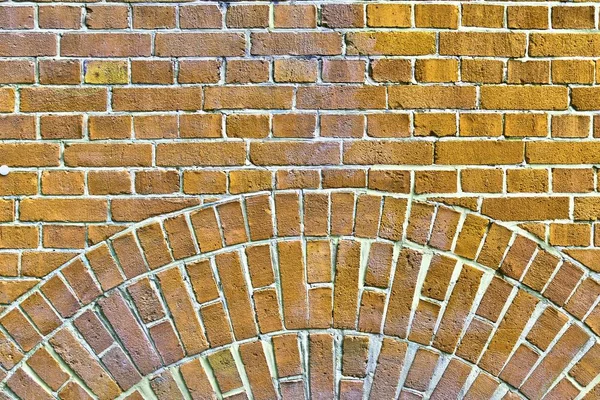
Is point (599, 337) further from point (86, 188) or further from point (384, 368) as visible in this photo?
point (86, 188)

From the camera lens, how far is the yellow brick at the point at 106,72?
6.59 feet

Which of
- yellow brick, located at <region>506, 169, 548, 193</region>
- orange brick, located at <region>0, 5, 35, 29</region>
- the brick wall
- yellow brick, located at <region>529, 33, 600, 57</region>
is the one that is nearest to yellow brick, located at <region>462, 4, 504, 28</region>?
the brick wall

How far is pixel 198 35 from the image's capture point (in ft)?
6.59

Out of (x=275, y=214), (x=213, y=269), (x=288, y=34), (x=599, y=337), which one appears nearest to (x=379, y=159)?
(x=275, y=214)

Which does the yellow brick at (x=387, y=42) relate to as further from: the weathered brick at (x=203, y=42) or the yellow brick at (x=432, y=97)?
the weathered brick at (x=203, y=42)

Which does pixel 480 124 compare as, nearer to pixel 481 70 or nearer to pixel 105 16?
pixel 481 70

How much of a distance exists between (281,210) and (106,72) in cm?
76

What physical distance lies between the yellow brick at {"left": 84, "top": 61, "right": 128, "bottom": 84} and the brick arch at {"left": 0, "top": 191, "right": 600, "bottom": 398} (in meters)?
0.51

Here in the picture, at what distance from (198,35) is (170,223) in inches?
25.6

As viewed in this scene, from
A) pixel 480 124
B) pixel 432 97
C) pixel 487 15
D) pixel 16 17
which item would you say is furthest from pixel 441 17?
pixel 16 17

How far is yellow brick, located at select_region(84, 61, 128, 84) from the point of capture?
6.59 ft

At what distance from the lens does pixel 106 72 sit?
2.01 metres

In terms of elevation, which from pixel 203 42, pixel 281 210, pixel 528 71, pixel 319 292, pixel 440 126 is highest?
pixel 203 42

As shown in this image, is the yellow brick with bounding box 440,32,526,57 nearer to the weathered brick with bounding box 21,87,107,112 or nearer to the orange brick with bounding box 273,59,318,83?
the orange brick with bounding box 273,59,318,83
